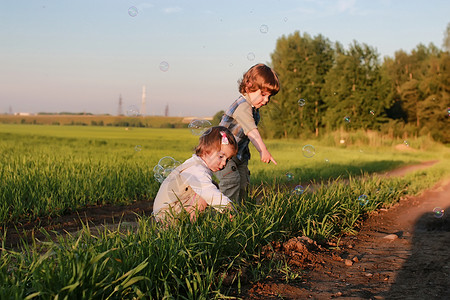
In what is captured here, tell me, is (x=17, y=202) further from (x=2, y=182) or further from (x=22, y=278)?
(x=22, y=278)

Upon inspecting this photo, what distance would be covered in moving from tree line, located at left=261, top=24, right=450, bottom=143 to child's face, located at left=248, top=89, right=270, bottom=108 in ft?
87.6

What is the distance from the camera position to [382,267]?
4016mm

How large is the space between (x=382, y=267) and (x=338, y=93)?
28.7 metres

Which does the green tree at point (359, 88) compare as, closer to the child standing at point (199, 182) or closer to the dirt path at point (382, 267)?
the dirt path at point (382, 267)

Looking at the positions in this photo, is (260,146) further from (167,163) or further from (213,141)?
(167,163)

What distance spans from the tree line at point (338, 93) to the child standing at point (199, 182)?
27821mm

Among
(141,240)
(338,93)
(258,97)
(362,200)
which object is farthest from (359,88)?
(141,240)

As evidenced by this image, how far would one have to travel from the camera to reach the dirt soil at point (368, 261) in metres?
3.29

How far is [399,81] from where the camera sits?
195 feet

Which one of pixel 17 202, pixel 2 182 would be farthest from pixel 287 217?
pixel 2 182

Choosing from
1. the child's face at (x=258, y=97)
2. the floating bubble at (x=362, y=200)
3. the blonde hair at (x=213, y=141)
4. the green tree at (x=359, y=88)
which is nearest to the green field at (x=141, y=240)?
the floating bubble at (x=362, y=200)

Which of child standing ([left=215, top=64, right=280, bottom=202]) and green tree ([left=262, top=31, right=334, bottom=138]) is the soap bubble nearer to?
child standing ([left=215, top=64, right=280, bottom=202])

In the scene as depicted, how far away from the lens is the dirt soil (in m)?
3.29

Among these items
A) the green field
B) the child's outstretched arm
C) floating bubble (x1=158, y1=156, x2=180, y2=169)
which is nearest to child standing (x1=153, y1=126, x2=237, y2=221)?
the green field
